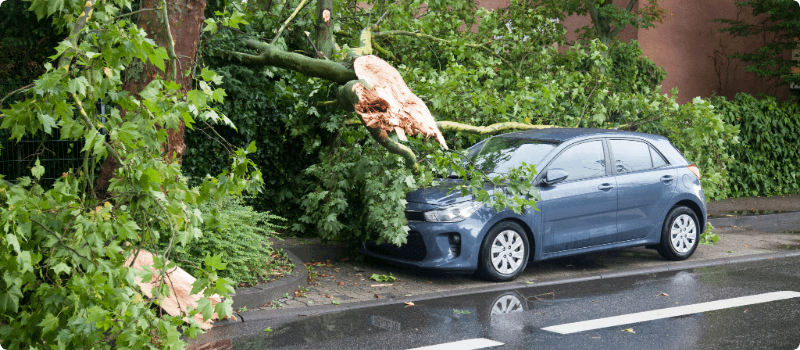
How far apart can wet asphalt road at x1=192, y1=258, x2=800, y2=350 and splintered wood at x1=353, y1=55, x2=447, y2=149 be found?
1.69 m

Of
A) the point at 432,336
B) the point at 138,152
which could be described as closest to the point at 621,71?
the point at 432,336

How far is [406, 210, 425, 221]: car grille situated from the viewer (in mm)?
7055

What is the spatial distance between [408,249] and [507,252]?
103cm

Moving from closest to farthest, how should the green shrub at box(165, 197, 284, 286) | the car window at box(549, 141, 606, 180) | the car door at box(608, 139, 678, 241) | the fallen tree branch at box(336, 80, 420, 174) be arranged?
1. the green shrub at box(165, 197, 284, 286)
2. the fallen tree branch at box(336, 80, 420, 174)
3. the car window at box(549, 141, 606, 180)
4. the car door at box(608, 139, 678, 241)

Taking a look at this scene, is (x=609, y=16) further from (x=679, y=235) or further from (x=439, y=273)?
(x=439, y=273)

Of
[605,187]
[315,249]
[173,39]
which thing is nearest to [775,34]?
[605,187]

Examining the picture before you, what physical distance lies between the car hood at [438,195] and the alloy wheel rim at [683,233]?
2.93 metres

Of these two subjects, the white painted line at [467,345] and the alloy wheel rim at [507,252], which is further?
the alloy wheel rim at [507,252]

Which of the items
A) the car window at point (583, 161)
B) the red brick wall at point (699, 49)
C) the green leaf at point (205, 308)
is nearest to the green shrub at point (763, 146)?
the red brick wall at point (699, 49)

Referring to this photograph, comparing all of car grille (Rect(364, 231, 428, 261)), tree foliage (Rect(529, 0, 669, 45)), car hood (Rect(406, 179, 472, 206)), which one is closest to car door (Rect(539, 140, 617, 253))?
car hood (Rect(406, 179, 472, 206))

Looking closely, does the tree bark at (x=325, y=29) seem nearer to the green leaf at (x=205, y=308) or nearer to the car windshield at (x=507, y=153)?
the car windshield at (x=507, y=153)

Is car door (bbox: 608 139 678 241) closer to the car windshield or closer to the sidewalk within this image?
the sidewalk

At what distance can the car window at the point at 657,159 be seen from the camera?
8312 millimetres

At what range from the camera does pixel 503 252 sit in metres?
7.16
